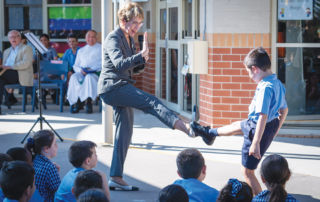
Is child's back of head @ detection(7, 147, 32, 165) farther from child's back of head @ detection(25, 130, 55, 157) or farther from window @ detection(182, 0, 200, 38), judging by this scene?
window @ detection(182, 0, 200, 38)

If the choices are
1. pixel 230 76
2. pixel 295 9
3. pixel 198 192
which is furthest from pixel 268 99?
pixel 295 9

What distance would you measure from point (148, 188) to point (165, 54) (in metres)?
6.68

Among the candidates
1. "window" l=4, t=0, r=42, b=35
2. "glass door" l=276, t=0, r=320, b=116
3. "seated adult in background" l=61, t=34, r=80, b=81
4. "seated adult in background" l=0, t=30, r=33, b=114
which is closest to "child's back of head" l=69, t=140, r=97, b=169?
"glass door" l=276, t=0, r=320, b=116

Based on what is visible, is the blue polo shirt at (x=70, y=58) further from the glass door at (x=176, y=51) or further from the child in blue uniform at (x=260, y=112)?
the child in blue uniform at (x=260, y=112)

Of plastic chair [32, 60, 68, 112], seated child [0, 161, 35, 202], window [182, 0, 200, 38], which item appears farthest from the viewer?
plastic chair [32, 60, 68, 112]

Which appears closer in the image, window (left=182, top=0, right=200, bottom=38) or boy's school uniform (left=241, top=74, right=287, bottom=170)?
boy's school uniform (left=241, top=74, right=287, bottom=170)

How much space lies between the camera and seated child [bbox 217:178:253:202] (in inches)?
161

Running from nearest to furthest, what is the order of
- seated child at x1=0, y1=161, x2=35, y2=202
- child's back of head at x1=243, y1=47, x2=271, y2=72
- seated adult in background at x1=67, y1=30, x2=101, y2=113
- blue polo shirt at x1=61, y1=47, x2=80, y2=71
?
seated child at x1=0, y1=161, x2=35, y2=202, child's back of head at x1=243, y1=47, x2=271, y2=72, seated adult in background at x1=67, y1=30, x2=101, y2=113, blue polo shirt at x1=61, y1=47, x2=80, y2=71

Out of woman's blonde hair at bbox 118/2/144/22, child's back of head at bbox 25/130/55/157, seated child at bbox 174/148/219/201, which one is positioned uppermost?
woman's blonde hair at bbox 118/2/144/22

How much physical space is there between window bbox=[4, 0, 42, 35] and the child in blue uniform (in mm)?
11583

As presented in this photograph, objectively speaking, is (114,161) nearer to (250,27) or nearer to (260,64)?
(260,64)

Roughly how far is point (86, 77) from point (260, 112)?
769cm

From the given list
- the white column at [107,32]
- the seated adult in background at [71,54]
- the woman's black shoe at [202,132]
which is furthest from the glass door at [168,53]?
the woman's black shoe at [202,132]

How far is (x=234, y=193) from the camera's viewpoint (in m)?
4.11
